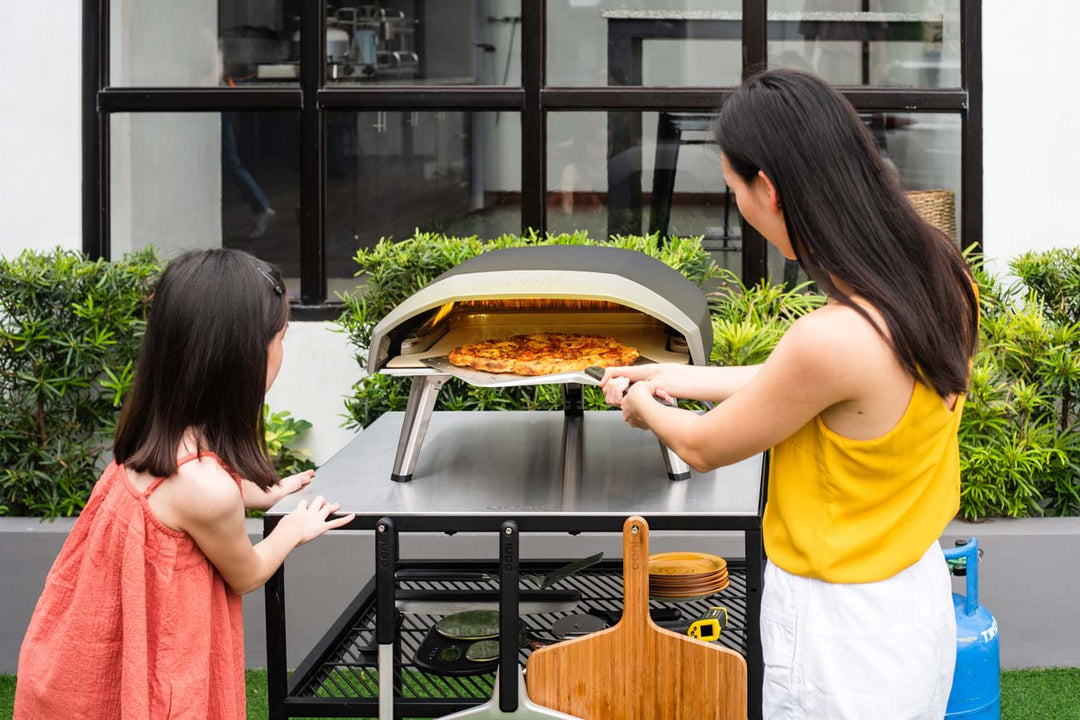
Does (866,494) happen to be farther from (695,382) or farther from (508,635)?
(508,635)

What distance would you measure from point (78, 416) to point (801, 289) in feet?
9.46

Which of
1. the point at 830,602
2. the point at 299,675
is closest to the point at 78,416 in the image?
the point at 299,675

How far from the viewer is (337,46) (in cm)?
507

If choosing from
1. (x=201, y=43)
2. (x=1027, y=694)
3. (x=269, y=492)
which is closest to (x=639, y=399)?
(x=269, y=492)

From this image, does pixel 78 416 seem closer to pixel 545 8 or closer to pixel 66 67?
pixel 66 67

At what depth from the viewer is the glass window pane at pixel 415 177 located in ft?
16.4

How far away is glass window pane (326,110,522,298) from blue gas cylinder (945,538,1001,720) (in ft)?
8.20

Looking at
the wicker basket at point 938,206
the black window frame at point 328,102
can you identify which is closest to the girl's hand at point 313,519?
the black window frame at point 328,102

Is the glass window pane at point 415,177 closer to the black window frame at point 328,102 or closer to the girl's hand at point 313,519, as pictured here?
the black window frame at point 328,102

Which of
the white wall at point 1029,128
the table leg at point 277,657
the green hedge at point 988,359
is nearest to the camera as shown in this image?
the table leg at point 277,657

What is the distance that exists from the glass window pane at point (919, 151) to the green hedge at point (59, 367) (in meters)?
2.57

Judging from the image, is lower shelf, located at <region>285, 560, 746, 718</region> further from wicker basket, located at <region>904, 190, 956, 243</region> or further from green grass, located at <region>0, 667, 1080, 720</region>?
wicker basket, located at <region>904, 190, 956, 243</region>

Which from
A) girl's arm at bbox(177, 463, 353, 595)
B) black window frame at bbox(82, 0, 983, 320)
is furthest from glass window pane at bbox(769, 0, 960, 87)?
girl's arm at bbox(177, 463, 353, 595)

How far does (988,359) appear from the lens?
13.8 feet
